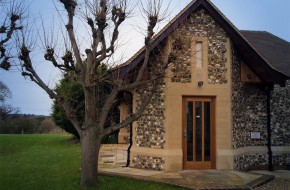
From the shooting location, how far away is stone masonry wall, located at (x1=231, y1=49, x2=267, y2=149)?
1239 cm

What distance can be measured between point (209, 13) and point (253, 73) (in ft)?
10.6

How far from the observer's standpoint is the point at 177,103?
1170cm

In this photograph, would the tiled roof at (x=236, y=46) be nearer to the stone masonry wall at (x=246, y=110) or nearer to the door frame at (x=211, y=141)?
the stone masonry wall at (x=246, y=110)

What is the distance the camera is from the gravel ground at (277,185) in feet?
31.9

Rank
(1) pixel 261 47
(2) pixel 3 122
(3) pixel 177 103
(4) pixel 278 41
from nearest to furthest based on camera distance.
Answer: (3) pixel 177 103 < (1) pixel 261 47 < (4) pixel 278 41 < (2) pixel 3 122

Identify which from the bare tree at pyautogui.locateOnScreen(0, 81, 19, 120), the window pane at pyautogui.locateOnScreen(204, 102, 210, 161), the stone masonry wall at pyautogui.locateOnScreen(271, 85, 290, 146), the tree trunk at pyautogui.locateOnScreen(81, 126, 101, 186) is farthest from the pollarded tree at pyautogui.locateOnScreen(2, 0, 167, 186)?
the bare tree at pyautogui.locateOnScreen(0, 81, 19, 120)

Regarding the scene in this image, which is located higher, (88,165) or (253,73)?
(253,73)

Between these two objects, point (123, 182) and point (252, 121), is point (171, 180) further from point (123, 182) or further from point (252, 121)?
point (252, 121)

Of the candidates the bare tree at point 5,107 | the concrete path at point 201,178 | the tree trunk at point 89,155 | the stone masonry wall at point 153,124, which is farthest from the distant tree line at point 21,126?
the tree trunk at point 89,155

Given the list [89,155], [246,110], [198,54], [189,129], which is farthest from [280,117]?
[89,155]

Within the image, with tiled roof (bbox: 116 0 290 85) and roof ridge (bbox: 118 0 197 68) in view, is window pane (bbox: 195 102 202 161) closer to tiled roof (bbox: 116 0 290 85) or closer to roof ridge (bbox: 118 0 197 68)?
tiled roof (bbox: 116 0 290 85)

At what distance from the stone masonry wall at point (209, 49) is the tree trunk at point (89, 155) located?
414cm

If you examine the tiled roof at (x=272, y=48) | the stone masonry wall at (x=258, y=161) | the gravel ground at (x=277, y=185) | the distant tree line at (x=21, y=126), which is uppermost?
the tiled roof at (x=272, y=48)

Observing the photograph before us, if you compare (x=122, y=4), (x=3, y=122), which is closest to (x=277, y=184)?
(x=122, y=4)
